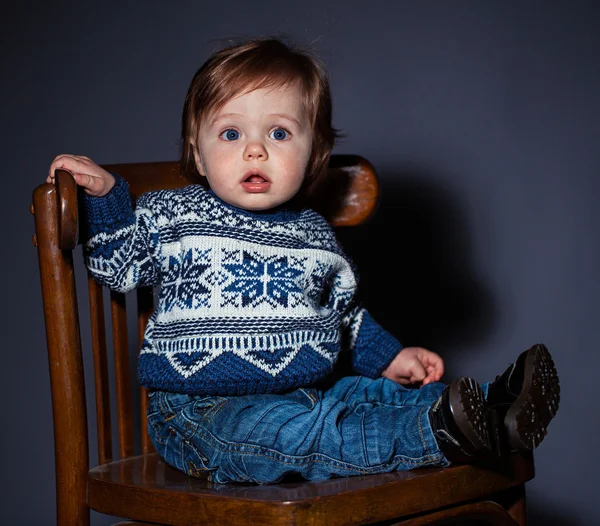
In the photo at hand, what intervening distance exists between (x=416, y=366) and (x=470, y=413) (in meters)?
0.35

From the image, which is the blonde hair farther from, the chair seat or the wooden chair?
the chair seat

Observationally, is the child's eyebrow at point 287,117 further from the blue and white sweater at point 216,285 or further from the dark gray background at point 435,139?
the dark gray background at point 435,139

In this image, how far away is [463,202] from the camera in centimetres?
168

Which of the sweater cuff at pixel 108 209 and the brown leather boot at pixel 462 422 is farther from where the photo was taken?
the sweater cuff at pixel 108 209

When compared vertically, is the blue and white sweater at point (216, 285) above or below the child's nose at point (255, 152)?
below

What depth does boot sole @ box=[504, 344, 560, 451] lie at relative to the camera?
3.00 ft

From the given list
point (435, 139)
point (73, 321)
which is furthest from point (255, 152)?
point (435, 139)

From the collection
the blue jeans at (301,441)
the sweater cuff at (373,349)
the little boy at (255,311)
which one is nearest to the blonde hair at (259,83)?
the little boy at (255,311)

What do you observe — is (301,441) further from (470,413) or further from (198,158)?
(198,158)

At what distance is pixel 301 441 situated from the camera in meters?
0.93

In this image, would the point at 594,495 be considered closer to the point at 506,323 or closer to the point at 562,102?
the point at 506,323

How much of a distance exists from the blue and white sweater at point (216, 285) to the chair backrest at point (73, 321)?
2.3 inches

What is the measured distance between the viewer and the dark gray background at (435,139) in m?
1.63

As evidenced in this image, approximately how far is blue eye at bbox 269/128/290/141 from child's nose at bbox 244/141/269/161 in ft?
0.10
